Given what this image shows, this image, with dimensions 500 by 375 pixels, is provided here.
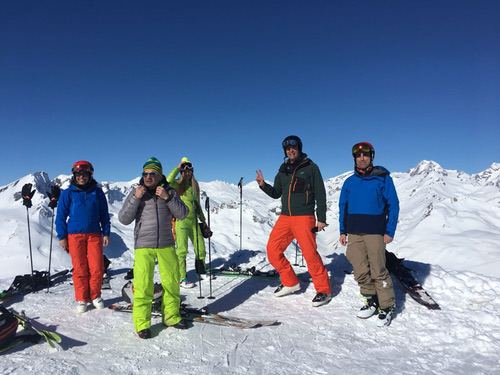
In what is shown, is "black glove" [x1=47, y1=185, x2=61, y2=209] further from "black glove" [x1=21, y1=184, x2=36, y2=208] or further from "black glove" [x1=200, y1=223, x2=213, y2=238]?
"black glove" [x1=200, y1=223, x2=213, y2=238]

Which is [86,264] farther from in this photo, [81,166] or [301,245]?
[301,245]

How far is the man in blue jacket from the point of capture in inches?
235

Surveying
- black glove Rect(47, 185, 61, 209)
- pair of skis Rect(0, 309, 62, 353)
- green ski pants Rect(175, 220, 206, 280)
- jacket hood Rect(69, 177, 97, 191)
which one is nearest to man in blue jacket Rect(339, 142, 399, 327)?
green ski pants Rect(175, 220, 206, 280)

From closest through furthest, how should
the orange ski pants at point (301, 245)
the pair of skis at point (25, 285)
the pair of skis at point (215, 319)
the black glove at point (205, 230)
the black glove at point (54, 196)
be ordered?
the pair of skis at point (215, 319), the orange ski pants at point (301, 245), the pair of skis at point (25, 285), the black glove at point (54, 196), the black glove at point (205, 230)

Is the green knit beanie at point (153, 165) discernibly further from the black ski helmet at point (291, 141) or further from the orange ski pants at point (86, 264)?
the black ski helmet at point (291, 141)

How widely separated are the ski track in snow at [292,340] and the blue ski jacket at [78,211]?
158 cm

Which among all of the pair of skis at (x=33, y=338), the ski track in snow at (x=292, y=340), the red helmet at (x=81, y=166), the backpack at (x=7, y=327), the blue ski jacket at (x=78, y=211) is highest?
the red helmet at (x=81, y=166)

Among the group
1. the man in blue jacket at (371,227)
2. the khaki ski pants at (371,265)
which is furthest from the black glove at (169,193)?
the khaki ski pants at (371,265)

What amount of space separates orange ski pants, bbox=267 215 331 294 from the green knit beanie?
2952 mm

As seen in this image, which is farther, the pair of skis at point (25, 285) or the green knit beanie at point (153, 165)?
the pair of skis at point (25, 285)

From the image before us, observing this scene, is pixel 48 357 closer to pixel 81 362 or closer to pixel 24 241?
pixel 81 362

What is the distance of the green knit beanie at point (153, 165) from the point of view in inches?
205

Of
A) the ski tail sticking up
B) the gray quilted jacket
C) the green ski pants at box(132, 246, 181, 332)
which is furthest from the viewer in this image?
the ski tail sticking up

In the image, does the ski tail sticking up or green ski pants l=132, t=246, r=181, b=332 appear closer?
green ski pants l=132, t=246, r=181, b=332
